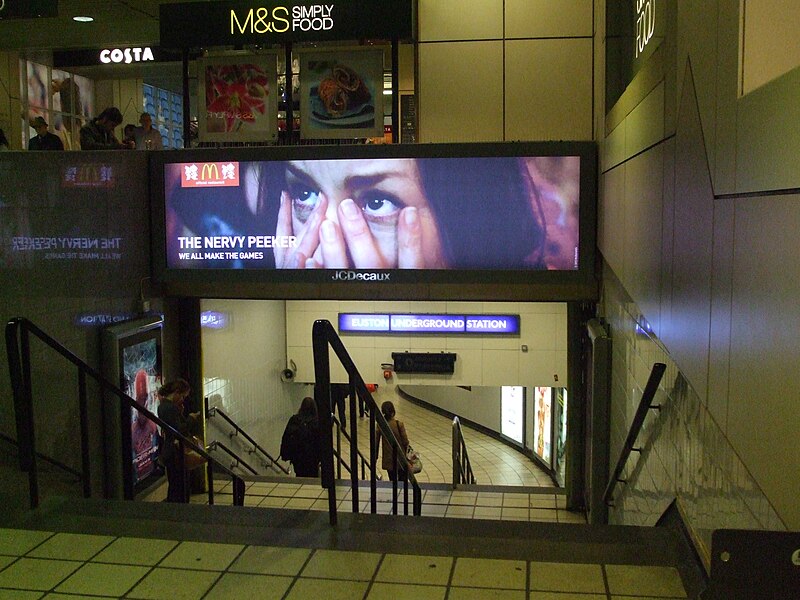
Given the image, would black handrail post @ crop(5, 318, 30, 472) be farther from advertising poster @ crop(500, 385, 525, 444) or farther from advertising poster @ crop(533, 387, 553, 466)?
advertising poster @ crop(500, 385, 525, 444)

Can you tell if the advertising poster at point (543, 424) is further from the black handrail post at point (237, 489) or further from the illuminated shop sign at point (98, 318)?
the illuminated shop sign at point (98, 318)

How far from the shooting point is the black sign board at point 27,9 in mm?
5793

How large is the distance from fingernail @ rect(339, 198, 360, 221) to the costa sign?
294 centimetres

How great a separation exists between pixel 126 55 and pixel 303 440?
445cm

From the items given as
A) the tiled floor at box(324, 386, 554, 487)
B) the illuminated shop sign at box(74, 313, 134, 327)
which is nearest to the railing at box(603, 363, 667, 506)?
the illuminated shop sign at box(74, 313, 134, 327)

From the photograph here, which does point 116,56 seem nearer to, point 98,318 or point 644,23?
point 98,318

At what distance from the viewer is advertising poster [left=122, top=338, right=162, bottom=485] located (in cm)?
682

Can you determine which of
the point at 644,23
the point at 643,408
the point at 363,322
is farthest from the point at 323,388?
the point at 363,322

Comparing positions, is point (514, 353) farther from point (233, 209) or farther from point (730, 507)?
point (730, 507)

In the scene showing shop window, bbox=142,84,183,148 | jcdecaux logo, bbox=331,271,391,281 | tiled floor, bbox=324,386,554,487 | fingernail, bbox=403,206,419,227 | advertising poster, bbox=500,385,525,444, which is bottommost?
tiled floor, bbox=324,386,554,487

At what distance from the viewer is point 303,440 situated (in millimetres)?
8922

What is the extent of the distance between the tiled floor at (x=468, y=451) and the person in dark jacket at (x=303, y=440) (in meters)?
1.84

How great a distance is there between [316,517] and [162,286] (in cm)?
466

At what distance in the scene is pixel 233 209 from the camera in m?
7.49
